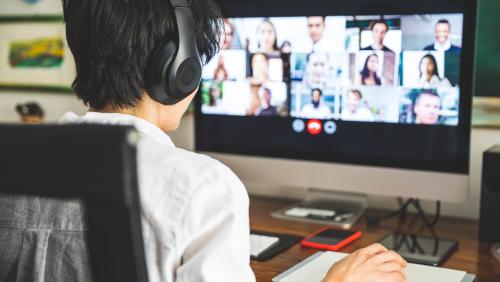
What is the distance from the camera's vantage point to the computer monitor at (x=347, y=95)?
1.49 metres

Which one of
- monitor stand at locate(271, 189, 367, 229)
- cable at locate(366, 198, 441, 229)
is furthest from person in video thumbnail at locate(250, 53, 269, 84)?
cable at locate(366, 198, 441, 229)


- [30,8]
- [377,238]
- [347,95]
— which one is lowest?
[377,238]

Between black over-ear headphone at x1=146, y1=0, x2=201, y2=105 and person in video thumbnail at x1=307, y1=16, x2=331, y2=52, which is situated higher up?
person in video thumbnail at x1=307, y1=16, x2=331, y2=52

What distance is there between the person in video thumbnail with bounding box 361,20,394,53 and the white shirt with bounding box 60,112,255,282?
85 centimetres

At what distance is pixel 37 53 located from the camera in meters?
2.33

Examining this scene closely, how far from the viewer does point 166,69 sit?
94 centimetres

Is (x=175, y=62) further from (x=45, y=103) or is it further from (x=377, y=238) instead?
(x=45, y=103)

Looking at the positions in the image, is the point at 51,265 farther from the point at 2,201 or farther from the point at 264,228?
the point at 264,228

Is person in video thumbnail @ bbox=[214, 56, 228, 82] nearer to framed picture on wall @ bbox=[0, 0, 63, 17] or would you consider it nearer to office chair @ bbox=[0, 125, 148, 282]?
framed picture on wall @ bbox=[0, 0, 63, 17]

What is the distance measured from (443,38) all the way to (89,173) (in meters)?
1.14

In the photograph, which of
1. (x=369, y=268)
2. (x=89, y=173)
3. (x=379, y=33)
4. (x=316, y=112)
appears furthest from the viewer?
(x=316, y=112)

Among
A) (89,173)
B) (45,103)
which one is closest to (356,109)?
(89,173)

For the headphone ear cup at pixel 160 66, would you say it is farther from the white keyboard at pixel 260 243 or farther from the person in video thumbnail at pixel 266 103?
the person in video thumbnail at pixel 266 103

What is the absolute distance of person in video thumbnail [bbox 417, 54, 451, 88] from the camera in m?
1.49
